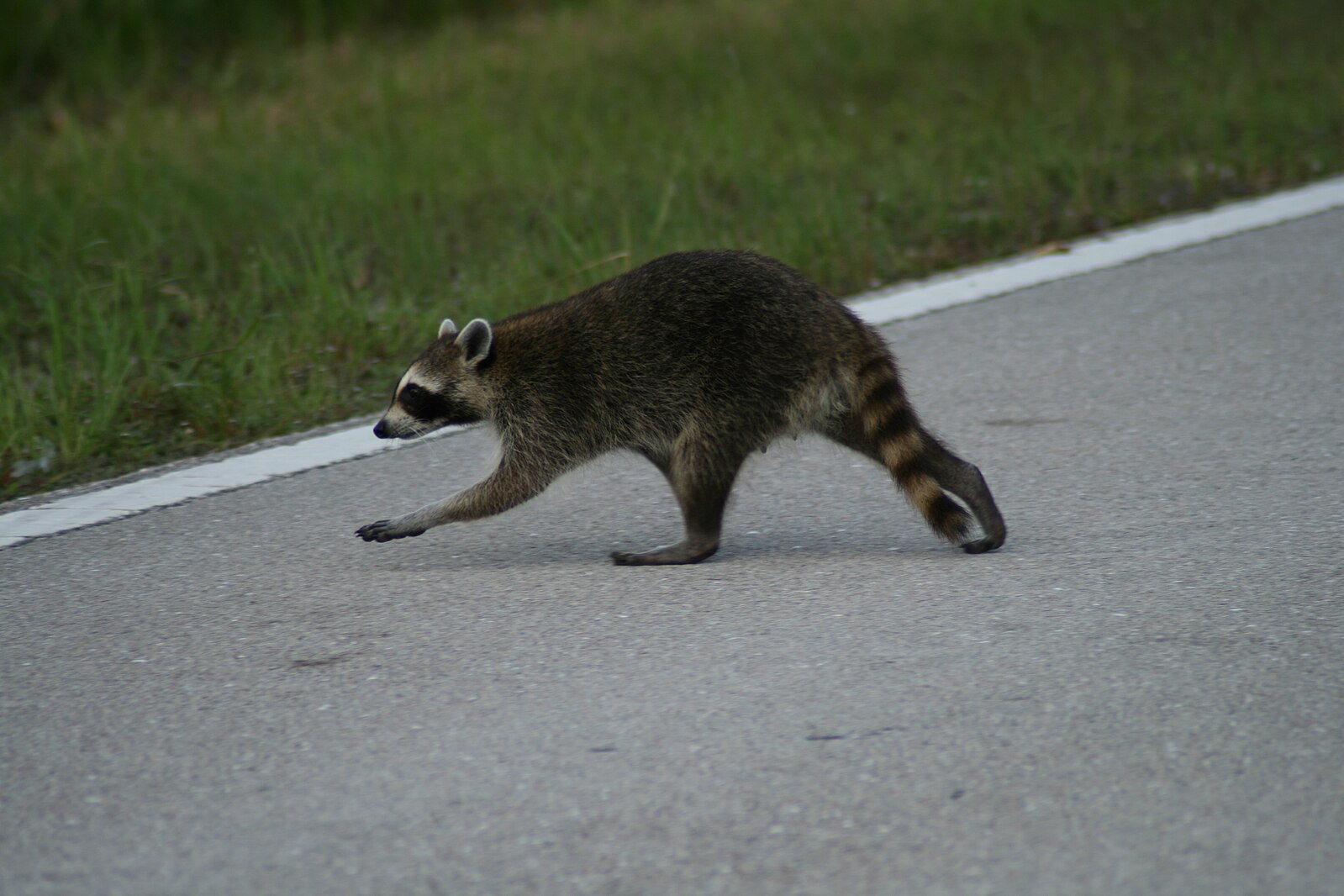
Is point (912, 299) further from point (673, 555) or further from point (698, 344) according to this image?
point (673, 555)

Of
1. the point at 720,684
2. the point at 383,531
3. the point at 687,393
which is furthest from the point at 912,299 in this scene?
the point at 720,684

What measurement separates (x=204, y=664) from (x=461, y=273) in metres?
4.22

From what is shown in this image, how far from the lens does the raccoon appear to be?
14.1 feet

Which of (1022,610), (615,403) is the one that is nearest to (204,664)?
(615,403)

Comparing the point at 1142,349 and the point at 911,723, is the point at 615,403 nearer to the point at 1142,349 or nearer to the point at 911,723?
the point at 911,723

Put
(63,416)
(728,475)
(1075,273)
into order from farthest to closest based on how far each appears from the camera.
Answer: (1075,273) → (63,416) → (728,475)

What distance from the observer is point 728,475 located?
4.37 meters

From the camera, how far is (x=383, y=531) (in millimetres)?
4363

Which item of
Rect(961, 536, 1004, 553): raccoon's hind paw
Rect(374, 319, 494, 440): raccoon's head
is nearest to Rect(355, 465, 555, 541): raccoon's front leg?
Rect(374, 319, 494, 440): raccoon's head

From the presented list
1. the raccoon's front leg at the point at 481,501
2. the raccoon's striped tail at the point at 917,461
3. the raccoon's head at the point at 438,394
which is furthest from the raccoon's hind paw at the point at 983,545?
the raccoon's head at the point at 438,394

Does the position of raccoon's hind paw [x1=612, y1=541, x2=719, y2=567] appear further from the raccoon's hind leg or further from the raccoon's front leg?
the raccoon's front leg

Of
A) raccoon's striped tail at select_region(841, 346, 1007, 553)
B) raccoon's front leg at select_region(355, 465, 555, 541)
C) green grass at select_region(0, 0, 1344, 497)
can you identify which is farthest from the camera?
green grass at select_region(0, 0, 1344, 497)

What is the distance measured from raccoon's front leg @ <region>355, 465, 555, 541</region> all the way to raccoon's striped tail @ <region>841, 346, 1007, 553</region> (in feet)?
2.98

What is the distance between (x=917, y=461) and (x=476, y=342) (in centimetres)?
127
